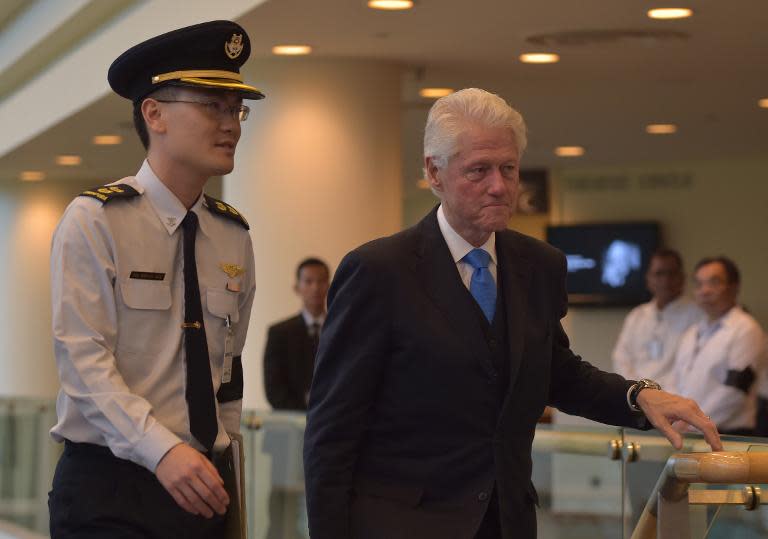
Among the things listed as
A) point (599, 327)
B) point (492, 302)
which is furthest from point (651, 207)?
point (492, 302)

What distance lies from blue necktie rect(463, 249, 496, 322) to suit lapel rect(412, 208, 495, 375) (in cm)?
4

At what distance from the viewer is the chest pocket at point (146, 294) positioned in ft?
8.93

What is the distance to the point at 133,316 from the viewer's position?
273cm

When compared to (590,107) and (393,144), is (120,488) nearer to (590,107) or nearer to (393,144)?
(393,144)

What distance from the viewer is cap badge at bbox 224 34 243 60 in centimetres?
299

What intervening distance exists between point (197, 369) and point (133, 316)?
0.16 meters

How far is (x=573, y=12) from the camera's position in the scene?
7.78 meters

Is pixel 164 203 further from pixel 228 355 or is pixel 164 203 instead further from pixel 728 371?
pixel 728 371

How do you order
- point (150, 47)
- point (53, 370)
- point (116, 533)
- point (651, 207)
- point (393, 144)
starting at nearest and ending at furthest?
1. point (116, 533)
2. point (150, 47)
3. point (393, 144)
4. point (651, 207)
5. point (53, 370)

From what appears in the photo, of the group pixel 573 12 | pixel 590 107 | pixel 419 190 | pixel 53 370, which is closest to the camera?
pixel 573 12

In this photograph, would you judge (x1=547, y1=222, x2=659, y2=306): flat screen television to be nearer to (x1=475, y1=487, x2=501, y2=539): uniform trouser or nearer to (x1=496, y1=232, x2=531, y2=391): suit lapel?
(x1=496, y1=232, x2=531, y2=391): suit lapel

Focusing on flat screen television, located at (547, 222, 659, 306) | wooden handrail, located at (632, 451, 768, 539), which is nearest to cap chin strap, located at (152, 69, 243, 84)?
wooden handrail, located at (632, 451, 768, 539)

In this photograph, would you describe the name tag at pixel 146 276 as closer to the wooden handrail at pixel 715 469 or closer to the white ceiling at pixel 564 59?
the wooden handrail at pixel 715 469

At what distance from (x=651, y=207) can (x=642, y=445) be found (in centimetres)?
1240
